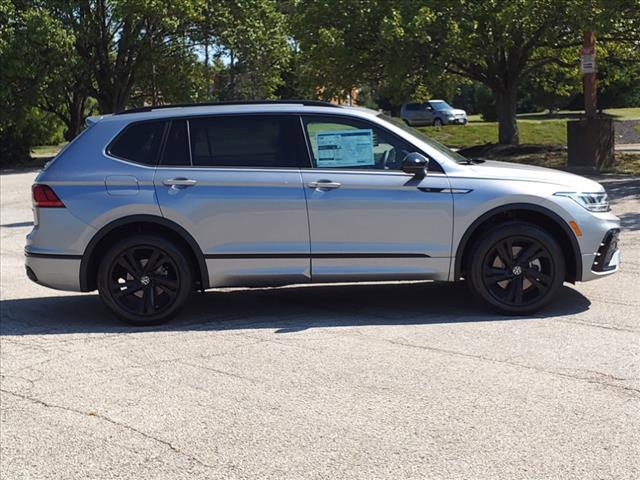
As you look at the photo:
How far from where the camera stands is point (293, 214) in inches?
278

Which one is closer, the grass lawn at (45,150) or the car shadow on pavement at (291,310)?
the car shadow on pavement at (291,310)

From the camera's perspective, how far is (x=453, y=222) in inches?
276

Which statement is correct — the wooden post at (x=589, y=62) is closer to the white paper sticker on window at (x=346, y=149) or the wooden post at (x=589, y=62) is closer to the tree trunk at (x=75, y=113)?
the white paper sticker on window at (x=346, y=149)

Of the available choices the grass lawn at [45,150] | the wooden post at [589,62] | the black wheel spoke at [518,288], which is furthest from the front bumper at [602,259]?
the grass lawn at [45,150]

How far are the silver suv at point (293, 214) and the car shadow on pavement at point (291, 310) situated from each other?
0.34m

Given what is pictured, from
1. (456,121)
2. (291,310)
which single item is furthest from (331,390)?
(456,121)

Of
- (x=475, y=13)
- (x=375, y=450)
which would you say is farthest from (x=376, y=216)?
(x=475, y=13)

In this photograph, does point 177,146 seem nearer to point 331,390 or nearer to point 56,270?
point 56,270

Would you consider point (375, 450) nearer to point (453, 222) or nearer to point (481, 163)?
point (453, 222)

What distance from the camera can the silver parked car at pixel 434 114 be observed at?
45438mm

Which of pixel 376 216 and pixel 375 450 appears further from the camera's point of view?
pixel 376 216

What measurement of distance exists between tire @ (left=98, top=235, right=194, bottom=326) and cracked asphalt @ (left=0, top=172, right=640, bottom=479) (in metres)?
0.17

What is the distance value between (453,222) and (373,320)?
3.52 ft

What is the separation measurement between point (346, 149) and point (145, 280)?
207cm
